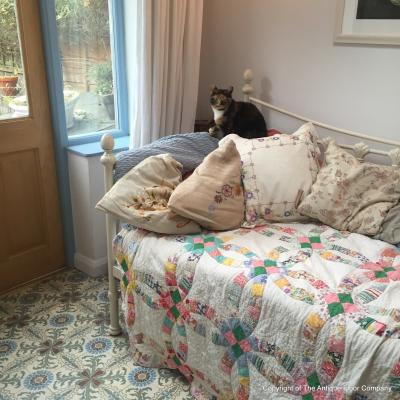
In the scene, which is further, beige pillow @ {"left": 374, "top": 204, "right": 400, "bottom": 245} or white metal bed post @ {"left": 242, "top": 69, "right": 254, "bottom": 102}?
white metal bed post @ {"left": 242, "top": 69, "right": 254, "bottom": 102}

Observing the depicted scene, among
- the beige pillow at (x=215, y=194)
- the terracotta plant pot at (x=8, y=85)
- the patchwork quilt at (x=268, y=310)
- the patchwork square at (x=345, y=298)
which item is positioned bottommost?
the patchwork quilt at (x=268, y=310)

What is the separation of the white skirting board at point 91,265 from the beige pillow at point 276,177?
1068 mm

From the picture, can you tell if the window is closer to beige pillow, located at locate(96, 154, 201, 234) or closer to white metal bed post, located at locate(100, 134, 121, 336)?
white metal bed post, located at locate(100, 134, 121, 336)

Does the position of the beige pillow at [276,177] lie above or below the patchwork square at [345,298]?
above

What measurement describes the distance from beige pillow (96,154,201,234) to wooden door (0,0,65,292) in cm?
74

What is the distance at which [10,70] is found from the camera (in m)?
2.09

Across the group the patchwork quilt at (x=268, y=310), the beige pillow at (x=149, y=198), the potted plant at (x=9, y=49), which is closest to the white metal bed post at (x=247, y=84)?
the beige pillow at (x=149, y=198)

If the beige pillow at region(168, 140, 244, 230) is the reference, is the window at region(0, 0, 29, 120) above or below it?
above

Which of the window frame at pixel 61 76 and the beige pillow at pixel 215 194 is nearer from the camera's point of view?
the beige pillow at pixel 215 194

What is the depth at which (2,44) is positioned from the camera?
2.04 meters

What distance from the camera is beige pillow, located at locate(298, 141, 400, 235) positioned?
1.77 meters

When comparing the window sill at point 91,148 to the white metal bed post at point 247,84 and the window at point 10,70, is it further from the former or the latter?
the white metal bed post at point 247,84

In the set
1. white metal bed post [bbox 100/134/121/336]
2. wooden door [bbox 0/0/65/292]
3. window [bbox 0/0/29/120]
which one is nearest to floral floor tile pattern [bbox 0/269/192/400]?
white metal bed post [bbox 100/134/121/336]

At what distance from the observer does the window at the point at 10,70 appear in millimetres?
2023
